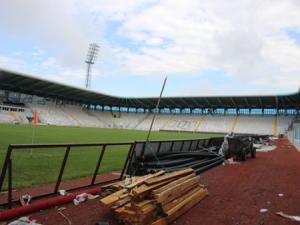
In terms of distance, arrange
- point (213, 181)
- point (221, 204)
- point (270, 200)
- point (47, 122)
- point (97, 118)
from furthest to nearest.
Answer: point (97, 118) → point (47, 122) → point (213, 181) → point (270, 200) → point (221, 204)

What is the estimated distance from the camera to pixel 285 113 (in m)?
70.3

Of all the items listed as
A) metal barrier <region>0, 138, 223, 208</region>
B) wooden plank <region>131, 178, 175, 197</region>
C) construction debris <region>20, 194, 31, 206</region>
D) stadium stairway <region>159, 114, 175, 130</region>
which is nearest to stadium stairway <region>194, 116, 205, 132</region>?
stadium stairway <region>159, 114, 175, 130</region>

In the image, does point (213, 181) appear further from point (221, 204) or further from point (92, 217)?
point (92, 217)

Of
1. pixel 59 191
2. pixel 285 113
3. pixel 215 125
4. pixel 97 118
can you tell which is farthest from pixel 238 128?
pixel 59 191

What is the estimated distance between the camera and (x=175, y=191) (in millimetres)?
6410

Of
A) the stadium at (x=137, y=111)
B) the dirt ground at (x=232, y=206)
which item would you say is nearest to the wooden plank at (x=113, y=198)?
the dirt ground at (x=232, y=206)

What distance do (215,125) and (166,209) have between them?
68.8 m

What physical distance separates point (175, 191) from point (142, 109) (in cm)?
8642

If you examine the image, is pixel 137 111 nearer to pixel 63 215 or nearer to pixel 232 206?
pixel 232 206

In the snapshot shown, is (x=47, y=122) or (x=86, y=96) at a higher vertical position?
(x=86, y=96)

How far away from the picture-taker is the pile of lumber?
5.36 metres

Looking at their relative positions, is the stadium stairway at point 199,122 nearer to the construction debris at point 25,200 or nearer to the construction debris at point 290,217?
the construction debris at point 290,217

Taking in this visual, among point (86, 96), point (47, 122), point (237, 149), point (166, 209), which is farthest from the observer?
point (86, 96)

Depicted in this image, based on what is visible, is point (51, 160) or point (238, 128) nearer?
point (51, 160)
